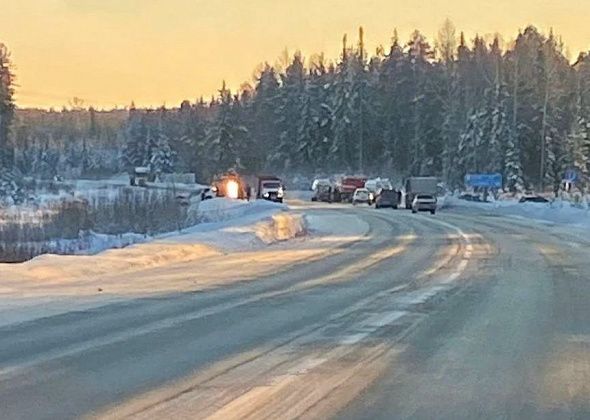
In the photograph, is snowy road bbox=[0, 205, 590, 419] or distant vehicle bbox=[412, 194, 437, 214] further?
distant vehicle bbox=[412, 194, 437, 214]

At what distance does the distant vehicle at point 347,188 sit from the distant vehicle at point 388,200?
43.1ft

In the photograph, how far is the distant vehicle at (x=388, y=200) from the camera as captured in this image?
272 ft

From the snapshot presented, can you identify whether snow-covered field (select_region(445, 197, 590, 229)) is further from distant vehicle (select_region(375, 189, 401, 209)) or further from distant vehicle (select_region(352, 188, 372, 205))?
distant vehicle (select_region(352, 188, 372, 205))

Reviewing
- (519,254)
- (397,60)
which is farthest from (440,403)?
(397,60)

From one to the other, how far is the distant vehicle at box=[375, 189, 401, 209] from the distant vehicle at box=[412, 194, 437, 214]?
26.1 feet

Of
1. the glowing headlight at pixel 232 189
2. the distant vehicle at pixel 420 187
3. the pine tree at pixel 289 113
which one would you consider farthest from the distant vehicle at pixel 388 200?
the pine tree at pixel 289 113

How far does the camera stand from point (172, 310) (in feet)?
49.8

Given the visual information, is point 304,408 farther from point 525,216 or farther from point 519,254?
point 525,216

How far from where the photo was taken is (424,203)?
7381cm

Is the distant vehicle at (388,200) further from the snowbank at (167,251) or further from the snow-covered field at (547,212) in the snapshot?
the snowbank at (167,251)

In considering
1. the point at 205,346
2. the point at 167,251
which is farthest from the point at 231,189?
the point at 205,346

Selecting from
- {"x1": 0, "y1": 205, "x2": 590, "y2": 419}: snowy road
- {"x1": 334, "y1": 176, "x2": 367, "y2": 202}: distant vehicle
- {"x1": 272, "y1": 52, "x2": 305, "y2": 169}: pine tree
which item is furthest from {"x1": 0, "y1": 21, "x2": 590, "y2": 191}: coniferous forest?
{"x1": 0, "y1": 205, "x2": 590, "y2": 419}: snowy road

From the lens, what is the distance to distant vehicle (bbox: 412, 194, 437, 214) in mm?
73312

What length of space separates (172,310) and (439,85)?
11939 cm
